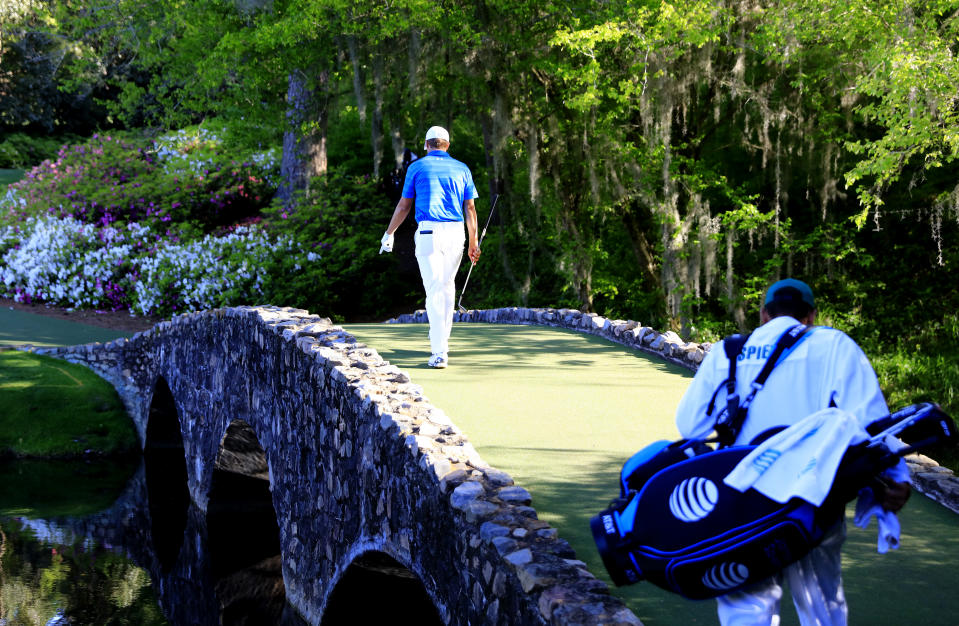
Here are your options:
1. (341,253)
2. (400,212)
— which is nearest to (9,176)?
(341,253)

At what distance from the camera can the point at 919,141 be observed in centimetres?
879

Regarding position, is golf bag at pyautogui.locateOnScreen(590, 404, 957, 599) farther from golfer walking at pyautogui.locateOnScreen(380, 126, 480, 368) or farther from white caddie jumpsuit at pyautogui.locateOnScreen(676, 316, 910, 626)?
golfer walking at pyautogui.locateOnScreen(380, 126, 480, 368)

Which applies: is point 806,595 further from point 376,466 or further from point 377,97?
point 377,97

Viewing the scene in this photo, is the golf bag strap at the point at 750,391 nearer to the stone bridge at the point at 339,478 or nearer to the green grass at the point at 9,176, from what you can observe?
the stone bridge at the point at 339,478

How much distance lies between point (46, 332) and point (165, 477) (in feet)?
18.4

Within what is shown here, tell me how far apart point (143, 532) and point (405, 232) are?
6210 millimetres

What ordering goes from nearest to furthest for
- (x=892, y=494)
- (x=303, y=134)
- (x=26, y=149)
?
(x=892, y=494) < (x=303, y=134) < (x=26, y=149)

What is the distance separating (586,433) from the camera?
6.22 m

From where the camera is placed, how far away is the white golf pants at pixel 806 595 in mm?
2797

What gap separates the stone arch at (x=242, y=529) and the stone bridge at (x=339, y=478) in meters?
0.03

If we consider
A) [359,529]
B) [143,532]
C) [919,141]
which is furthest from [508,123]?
[359,529]

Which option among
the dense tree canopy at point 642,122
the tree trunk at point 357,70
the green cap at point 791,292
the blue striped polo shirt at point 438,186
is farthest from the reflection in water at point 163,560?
the dense tree canopy at point 642,122

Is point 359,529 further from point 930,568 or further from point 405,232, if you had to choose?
point 930,568

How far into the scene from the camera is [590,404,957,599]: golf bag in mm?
2627
